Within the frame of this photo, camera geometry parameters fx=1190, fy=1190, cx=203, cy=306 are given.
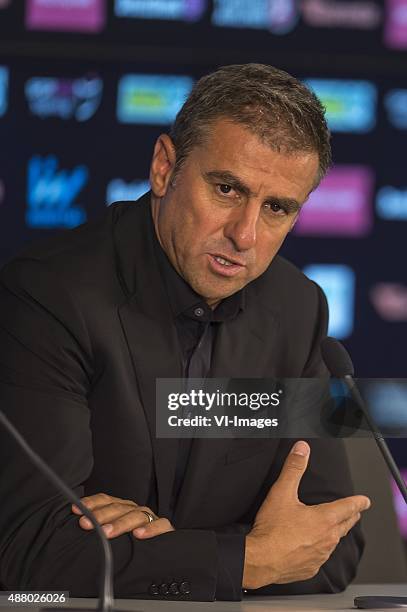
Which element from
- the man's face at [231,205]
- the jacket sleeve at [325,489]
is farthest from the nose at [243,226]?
the jacket sleeve at [325,489]

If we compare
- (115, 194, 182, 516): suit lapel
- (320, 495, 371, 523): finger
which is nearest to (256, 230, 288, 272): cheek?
(115, 194, 182, 516): suit lapel

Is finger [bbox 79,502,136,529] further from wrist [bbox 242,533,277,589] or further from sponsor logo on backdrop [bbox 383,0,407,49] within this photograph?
sponsor logo on backdrop [bbox 383,0,407,49]

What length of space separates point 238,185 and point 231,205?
0.04m

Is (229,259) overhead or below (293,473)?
overhead

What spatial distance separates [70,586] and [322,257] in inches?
121

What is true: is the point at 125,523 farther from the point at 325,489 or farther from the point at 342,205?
the point at 342,205

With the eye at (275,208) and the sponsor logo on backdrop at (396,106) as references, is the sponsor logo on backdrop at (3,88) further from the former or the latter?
the eye at (275,208)

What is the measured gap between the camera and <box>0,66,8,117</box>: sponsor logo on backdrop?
4.80 m

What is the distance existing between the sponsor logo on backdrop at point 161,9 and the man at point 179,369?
8.04 feet

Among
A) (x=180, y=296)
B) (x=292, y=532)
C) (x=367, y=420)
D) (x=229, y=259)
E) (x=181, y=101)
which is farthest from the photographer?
(x=181, y=101)

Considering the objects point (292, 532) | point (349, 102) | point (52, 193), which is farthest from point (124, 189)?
point (292, 532)

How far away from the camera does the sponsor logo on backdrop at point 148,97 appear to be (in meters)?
4.85

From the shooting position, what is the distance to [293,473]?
2309 millimetres

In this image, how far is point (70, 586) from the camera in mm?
2061
